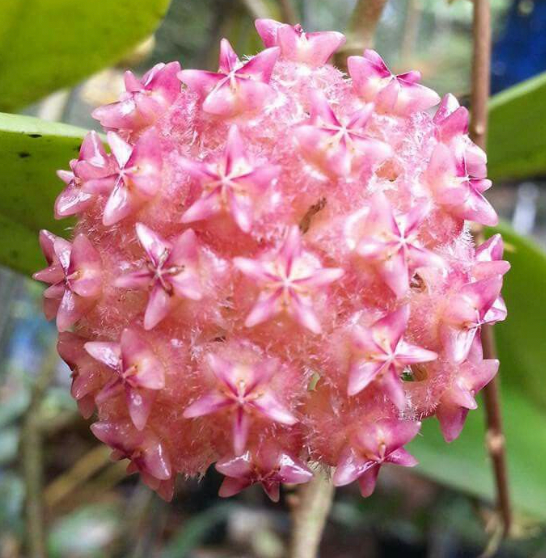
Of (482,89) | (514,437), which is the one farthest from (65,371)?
(482,89)

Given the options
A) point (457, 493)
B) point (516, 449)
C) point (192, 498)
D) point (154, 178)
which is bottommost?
point (192, 498)

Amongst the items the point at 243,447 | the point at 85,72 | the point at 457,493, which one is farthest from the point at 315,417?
the point at 457,493

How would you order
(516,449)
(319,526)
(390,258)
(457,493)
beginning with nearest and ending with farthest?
1. (390,258)
2. (319,526)
3. (516,449)
4. (457,493)

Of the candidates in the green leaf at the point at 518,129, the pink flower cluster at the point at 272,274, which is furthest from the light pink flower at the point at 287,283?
the green leaf at the point at 518,129

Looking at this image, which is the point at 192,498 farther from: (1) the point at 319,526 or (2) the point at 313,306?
(2) the point at 313,306

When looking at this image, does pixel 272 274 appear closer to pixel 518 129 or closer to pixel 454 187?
pixel 454 187

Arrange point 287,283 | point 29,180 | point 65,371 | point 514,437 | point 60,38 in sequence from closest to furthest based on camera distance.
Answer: point 287,283
point 29,180
point 60,38
point 514,437
point 65,371
